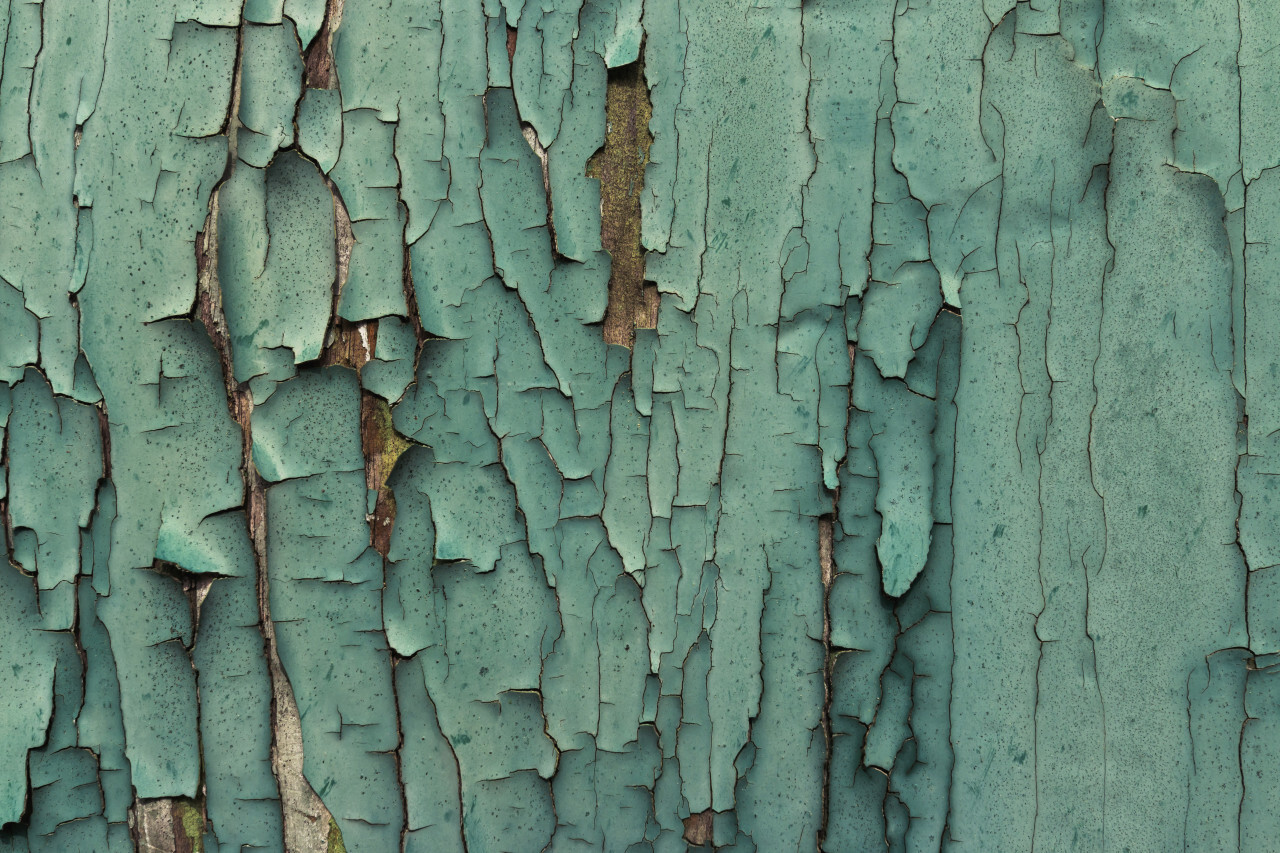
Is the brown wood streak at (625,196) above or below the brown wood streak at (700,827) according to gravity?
above

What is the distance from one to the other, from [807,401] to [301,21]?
80 centimetres

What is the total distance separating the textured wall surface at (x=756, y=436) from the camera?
1008mm

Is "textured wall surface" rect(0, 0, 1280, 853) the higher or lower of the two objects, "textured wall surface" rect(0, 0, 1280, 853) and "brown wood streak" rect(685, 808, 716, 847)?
the higher

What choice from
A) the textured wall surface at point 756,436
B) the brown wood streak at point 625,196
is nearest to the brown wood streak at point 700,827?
the textured wall surface at point 756,436

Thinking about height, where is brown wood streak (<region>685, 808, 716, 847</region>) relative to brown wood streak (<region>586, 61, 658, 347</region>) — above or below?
below

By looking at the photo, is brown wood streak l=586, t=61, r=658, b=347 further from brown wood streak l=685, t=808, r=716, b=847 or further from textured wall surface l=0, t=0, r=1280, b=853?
brown wood streak l=685, t=808, r=716, b=847

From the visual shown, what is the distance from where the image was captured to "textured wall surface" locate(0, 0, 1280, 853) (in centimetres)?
101

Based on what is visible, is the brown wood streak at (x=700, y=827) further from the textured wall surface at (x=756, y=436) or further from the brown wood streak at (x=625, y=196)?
the brown wood streak at (x=625, y=196)

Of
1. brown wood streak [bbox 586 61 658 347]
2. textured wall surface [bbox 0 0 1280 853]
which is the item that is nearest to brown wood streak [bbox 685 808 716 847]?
textured wall surface [bbox 0 0 1280 853]

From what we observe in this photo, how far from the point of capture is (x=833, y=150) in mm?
1037

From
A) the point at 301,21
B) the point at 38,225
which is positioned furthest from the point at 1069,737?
the point at 38,225

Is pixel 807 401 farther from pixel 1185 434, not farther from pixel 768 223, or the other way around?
pixel 1185 434

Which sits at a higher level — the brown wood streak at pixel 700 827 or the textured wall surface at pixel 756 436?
the textured wall surface at pixel 756 436

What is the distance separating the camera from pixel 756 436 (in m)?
1.04
